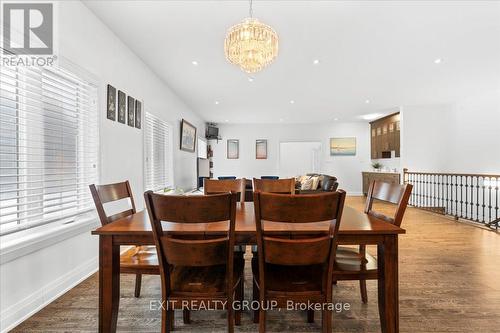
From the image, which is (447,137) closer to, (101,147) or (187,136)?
(187,136)

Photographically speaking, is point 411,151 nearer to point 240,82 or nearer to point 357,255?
point 240,82

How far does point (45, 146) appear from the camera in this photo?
195 cm

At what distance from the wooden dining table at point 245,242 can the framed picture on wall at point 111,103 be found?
1.79 m

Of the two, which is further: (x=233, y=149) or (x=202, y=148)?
(x=233, y=149)

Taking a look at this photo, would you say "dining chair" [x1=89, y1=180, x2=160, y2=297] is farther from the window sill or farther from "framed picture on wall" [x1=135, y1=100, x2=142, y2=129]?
"framed picture on wall" [x1=135, y1=100, x2=142, y2=129]

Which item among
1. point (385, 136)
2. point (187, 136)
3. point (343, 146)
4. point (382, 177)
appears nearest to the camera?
point (187, 136)

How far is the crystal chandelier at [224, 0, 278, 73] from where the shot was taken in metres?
1.96

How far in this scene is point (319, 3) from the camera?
2285 mm

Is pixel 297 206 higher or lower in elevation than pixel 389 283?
higher

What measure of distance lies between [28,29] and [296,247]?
238 centimetres

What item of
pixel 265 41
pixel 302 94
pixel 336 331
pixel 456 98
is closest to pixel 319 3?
pixel 265 41

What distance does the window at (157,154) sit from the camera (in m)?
3.80

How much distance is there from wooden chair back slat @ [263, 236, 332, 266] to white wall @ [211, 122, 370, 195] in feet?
25.2

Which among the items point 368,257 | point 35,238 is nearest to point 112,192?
point 35,238
